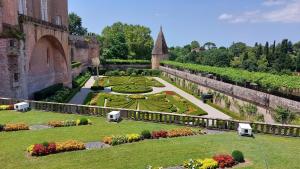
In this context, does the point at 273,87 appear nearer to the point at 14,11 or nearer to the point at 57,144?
the point at 57,144

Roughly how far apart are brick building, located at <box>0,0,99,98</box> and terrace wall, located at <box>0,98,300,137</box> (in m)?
4.59

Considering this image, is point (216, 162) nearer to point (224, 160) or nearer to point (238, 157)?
point (224, 160)

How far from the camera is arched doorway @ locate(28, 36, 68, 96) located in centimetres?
2933

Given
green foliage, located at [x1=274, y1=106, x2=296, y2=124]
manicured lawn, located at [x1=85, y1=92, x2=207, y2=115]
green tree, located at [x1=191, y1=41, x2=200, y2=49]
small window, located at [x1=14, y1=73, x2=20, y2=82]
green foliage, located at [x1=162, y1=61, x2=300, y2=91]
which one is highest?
green tree, located at [x1=191, y1=41, x2=200, y2=49]

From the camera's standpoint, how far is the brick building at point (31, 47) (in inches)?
868

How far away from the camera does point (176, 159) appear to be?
10703 millimetres

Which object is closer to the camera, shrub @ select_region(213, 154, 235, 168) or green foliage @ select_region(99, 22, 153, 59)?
shrub @ select_region(213, 154, 235, 168)

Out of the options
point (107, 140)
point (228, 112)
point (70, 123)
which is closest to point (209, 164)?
point (107, 140)

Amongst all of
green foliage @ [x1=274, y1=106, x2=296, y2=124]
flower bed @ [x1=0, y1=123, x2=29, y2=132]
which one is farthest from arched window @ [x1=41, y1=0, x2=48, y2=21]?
green foliage @ [x1=274, y1=106, x2=296, y2=124]

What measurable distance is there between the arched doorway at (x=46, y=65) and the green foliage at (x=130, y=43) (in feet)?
149

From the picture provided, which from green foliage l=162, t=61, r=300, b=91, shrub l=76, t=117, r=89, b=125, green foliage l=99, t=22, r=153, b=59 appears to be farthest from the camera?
green foliage l=99, t=22, r=153, b=59

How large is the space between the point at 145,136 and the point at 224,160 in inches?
162

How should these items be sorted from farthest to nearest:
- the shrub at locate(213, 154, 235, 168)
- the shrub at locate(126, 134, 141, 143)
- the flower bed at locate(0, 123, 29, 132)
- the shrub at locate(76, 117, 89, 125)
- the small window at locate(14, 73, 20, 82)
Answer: the small window at locate(14, 73, 20, 82) < the shrub at locate(76, 117, 89, 125) < the flower bed at locate(0, 123, 29, 132) < the shrub at locate(126, 134, 141, 143) < the shrub at locate(213, 154, 235, 168)

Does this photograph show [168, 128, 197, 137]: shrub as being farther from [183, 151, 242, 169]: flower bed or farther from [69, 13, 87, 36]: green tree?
[69, 13, 87, 36]: green tree
